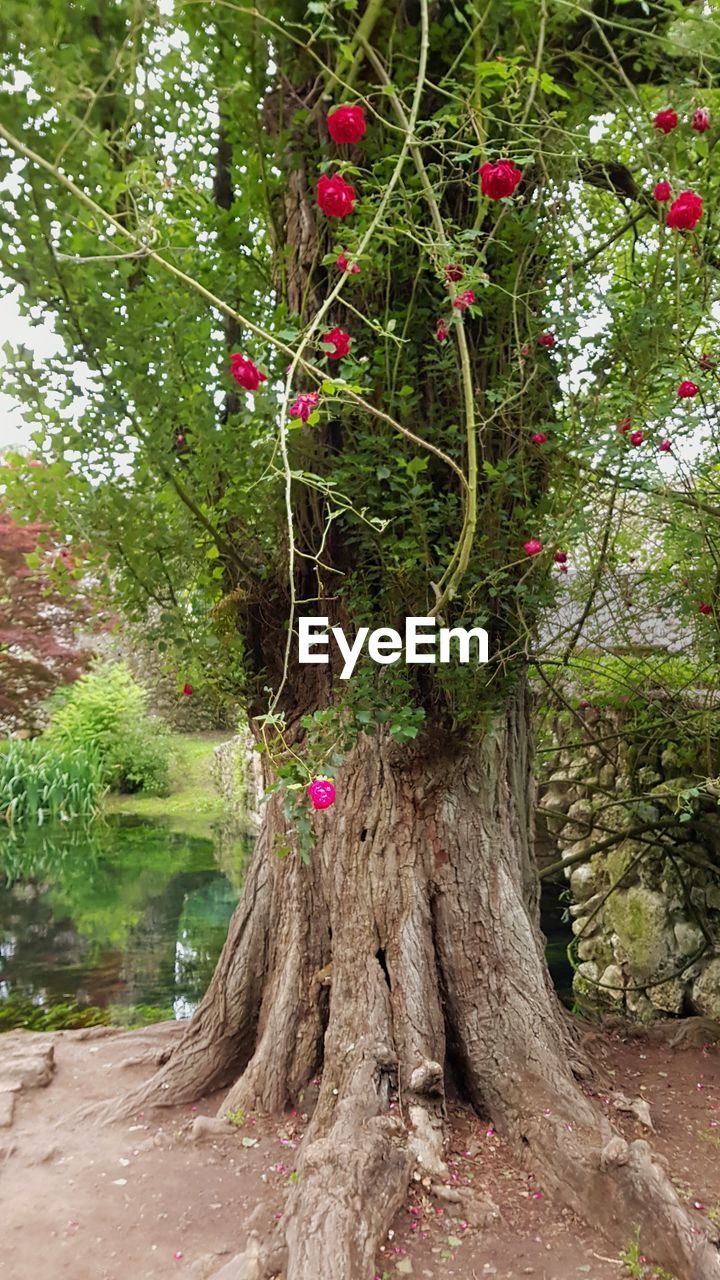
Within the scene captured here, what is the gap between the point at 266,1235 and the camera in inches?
80.9

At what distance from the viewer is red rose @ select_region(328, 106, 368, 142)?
5.02ft

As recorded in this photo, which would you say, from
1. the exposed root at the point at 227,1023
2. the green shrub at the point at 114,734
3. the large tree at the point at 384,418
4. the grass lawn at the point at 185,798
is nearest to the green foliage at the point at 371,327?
the large tree at the point at 384,418

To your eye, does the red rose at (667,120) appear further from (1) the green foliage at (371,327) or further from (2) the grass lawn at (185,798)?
(2) the grass lawn at (185,798)

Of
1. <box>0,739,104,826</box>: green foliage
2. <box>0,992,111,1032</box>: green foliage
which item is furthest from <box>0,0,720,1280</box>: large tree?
<box>0,739,104,826</box>: green foliage

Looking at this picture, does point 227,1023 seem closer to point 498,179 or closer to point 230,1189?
point 230,1189

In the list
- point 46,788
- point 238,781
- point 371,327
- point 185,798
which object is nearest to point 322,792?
point 371,327

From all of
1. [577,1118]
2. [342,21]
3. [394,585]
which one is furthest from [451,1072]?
[342,21]

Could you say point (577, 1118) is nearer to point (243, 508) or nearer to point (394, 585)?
point (394, 585)

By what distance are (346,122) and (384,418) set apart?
1.71ft

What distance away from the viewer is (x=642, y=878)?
4.62 meters

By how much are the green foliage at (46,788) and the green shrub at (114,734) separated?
53 cm

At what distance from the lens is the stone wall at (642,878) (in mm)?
4078

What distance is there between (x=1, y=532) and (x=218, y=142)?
9.03m

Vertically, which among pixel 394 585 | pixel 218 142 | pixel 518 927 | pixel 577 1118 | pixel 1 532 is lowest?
pixel 577 1118
